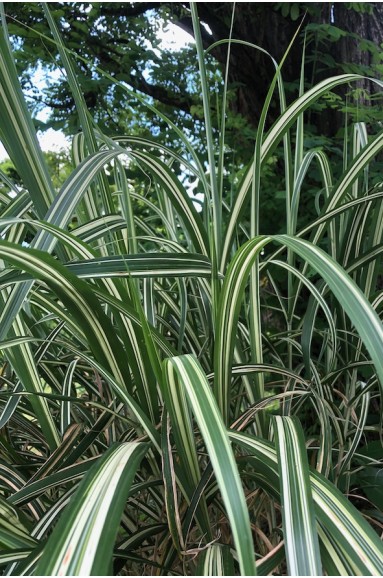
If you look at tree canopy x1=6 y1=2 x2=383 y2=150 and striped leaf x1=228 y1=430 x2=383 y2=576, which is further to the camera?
tree canopy x1=6 y1=2 x2=383 y2=150

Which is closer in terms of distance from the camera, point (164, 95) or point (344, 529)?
point (344, 529)

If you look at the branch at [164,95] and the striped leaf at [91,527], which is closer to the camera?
the striped leaf at [91,527]

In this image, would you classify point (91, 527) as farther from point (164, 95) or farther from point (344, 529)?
point (164, 95)

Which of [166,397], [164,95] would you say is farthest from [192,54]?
[166,397]

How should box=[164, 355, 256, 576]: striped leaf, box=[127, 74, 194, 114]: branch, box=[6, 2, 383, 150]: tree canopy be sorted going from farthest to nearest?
box=[127, 74, 194, 114]: branch → box=[6, 2, 383, 150]: tree canopy → box=[164, 355, 256, 576]: striped leaf

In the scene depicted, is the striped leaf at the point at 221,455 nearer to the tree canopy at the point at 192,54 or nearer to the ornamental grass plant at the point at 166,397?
the ornamental grass plant at the point at 166,397

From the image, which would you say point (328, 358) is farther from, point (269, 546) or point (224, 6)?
point (224, 6)

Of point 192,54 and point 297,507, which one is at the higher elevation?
point 192,54

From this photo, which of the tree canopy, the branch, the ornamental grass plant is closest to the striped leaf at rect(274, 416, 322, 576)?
the ornamental grass plant

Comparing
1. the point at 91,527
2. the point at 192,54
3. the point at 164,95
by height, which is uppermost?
the point at 192,54

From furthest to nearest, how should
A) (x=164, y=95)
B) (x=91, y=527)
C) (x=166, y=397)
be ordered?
(x=164, y=95) → (x=166, y=397) → (x=91, y=527)

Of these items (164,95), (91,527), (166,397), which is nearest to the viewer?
(91,527)

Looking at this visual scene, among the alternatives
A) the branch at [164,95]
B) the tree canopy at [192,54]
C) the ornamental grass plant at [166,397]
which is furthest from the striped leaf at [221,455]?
the branch at [164,95]

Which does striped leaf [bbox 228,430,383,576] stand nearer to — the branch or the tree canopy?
the tree canopy
